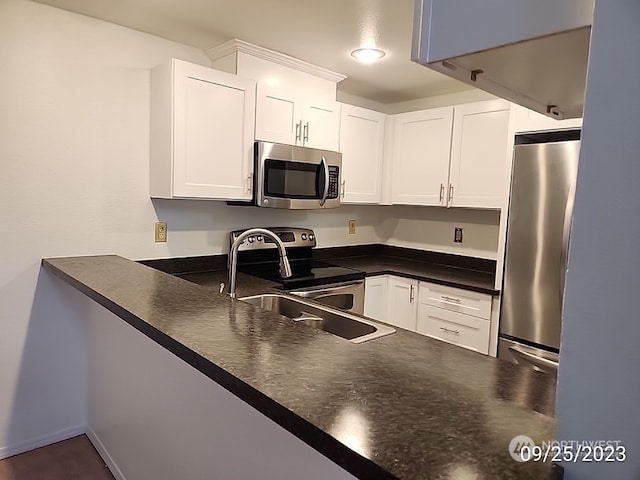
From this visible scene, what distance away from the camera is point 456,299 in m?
2.94

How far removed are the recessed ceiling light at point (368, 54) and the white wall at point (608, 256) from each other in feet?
7.28

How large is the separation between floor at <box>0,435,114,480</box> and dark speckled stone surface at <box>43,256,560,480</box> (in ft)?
4.11

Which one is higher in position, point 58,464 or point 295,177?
point 295,177

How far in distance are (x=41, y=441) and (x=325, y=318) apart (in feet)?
5.88

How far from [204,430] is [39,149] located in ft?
5.64

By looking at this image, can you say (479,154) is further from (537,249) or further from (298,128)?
(298,128)

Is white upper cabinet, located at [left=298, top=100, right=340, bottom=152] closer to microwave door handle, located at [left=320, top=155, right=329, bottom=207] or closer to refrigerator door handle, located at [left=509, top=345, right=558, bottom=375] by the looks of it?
microwave door handle, located at [left=320, top=155, right=329, bottom=207]

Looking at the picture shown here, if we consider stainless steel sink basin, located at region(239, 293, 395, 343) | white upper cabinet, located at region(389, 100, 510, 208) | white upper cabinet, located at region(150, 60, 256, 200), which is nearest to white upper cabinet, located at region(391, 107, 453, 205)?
white upper cabinet, located at region(389, 100, 510, 208)

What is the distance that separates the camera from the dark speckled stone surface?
24.9 inches

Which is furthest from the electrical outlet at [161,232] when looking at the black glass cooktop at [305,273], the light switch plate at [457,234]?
the light switch plate at [457,234]

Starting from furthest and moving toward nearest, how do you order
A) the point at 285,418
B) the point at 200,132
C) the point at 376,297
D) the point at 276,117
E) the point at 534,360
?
1. the point at 376,297
2. the point at 276,117
3. the point at 200,132
4. the point at 534,360
5. the point at 285,418

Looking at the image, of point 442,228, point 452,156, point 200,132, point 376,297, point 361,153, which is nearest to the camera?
point 200,132

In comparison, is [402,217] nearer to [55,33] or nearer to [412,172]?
[412,172]
